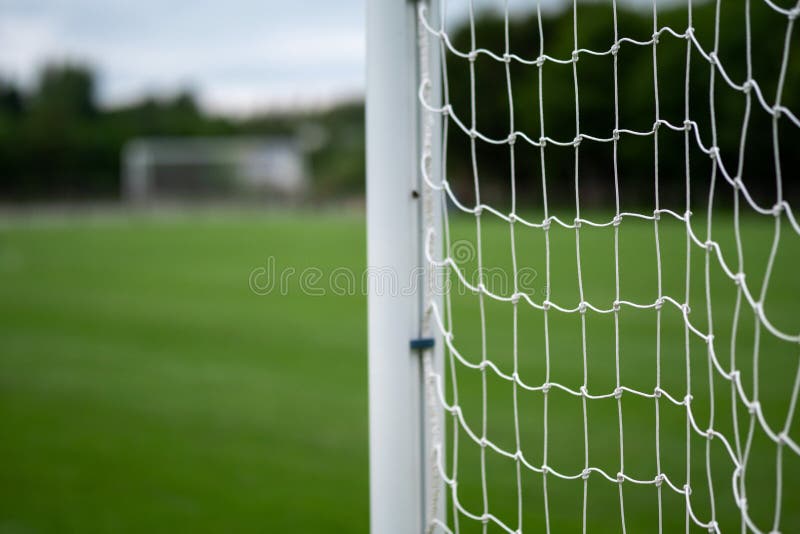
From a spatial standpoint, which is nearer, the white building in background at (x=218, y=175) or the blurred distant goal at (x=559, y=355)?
the blurred distant goal at (x=559, y=355)

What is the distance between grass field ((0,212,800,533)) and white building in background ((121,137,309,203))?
20865 mm

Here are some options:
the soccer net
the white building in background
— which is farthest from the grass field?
the white building in background

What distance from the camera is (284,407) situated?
13.6 feet

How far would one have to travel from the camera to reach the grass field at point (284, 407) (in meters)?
2.78

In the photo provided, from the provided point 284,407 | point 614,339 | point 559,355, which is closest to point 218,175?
point 614,339

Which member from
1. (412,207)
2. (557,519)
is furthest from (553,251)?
(412,207)

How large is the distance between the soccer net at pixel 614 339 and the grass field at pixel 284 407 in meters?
0.02

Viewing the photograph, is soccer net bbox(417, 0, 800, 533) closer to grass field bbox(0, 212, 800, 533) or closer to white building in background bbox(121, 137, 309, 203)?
grass field bbox(0, 212, 800, 533)

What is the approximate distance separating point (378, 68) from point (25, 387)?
13.0 ft

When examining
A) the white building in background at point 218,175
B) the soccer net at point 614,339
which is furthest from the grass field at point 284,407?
the white building in background at point 218,175

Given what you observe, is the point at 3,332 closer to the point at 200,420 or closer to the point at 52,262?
the point at 200,420

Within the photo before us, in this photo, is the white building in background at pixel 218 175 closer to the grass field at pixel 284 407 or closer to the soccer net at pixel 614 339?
the soccer net at pixel 614 339

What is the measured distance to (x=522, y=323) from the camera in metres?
6.63

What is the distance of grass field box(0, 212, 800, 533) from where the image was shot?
2783 millimetres
